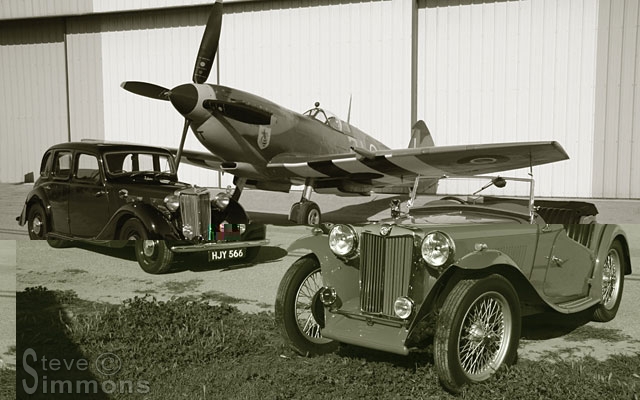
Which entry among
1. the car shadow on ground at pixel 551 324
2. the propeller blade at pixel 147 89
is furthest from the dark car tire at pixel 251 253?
the propeller blade at pixel 147 89

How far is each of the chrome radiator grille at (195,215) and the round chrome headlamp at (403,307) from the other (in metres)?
1.67

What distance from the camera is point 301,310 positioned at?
4.03 m

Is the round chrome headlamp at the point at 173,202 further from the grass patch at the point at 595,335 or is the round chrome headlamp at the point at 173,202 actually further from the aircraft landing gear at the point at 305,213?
the aircraft landing gear at the point at 305,213

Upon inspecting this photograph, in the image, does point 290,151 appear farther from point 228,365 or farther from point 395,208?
point 228,365

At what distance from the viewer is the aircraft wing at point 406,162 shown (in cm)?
773

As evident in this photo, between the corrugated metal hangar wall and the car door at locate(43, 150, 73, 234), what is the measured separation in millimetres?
11148

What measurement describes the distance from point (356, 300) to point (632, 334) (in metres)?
2.35

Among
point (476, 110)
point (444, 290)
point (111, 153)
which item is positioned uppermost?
point (476, 110)

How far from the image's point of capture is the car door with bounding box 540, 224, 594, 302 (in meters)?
4.31

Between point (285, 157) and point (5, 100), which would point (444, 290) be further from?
point (5, 100)

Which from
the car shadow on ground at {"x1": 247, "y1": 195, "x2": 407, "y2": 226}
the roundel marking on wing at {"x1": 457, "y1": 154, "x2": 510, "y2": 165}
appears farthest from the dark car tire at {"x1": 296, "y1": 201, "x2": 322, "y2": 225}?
the roundel marking on wing at {"x1": 457, "y1": 154, "x2": 510, "y2": 165}

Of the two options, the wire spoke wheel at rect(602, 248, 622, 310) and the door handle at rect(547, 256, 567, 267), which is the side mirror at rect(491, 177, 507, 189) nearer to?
the door handle at rect(547, 256, 567, 267)

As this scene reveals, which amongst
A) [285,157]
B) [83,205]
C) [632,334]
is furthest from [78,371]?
[285,157]

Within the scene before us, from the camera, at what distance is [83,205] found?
16.6 ft
